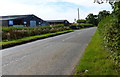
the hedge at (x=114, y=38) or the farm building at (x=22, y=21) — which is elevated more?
the farm building at (x=22, y=21)

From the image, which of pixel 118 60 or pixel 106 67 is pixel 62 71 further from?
pixel 118 60

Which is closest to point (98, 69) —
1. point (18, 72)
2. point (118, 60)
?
point (118, 60)

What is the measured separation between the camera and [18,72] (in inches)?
318

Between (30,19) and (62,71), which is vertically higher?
(30,19)

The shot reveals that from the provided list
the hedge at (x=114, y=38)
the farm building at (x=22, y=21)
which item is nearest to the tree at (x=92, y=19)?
the farm building at (x=22, y=21)

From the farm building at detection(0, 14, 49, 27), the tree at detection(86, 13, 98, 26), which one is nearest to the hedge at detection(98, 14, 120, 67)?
the farm building at detection(0, 14, 49, 27)

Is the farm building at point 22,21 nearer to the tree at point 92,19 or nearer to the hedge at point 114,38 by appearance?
the hedge at point 114,38

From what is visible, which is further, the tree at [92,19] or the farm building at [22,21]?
the tree at [92,19]

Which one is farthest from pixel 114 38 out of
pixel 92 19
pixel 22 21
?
pixel 92 19

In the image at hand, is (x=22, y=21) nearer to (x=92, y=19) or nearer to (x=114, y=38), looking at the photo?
(x=114, y=38)

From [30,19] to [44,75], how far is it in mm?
57796

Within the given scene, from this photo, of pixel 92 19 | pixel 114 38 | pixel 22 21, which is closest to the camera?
pixel 114 38

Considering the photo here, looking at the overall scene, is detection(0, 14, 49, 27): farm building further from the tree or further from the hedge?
the tree

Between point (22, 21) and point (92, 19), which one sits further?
point (92, 19)
